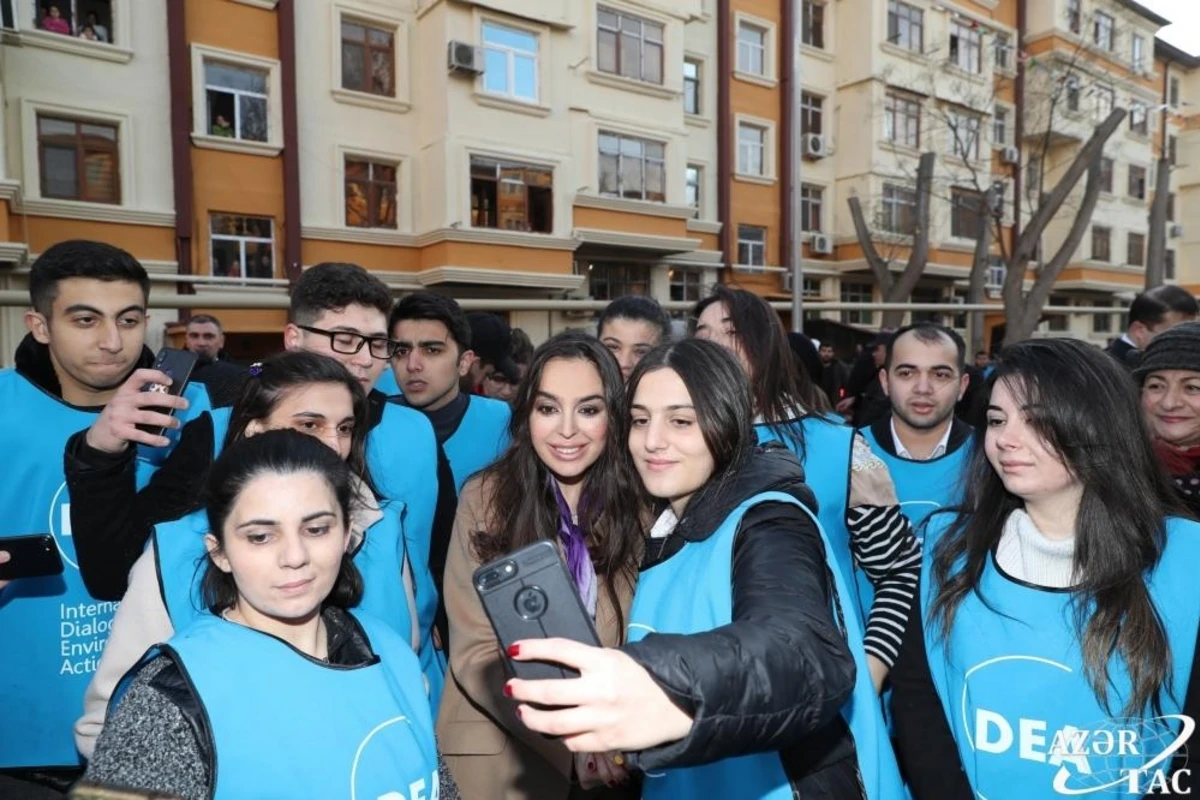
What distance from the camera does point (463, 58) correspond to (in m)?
14.5

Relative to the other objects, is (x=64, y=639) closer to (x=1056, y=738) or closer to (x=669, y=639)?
(x=669, y=639)

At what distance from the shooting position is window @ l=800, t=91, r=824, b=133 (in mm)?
21562

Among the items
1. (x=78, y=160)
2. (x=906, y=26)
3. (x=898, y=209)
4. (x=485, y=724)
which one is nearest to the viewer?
(x=485, y=724)

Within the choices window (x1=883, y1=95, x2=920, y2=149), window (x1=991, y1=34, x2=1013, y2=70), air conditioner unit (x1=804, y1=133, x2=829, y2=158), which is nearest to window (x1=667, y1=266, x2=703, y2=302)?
air conditioner unit (x1=804, y1=133, x2=829, y2=158)

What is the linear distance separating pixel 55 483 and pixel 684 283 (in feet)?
58.0

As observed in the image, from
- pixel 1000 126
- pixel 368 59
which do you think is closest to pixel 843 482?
pixel 368 59

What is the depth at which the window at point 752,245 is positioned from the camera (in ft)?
66.3

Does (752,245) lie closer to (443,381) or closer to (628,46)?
(628,46)

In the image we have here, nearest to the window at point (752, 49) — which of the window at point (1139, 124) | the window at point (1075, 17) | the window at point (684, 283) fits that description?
the window at point (684, 283)

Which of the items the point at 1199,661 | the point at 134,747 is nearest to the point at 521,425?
the point at 134,747

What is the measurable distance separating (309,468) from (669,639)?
1021 millimetres

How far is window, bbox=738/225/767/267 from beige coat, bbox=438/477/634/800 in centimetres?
1890

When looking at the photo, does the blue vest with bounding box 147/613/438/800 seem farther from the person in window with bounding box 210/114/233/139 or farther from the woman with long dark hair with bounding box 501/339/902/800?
the person in window with bounding box 210/114/233/139

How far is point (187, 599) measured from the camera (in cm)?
170
